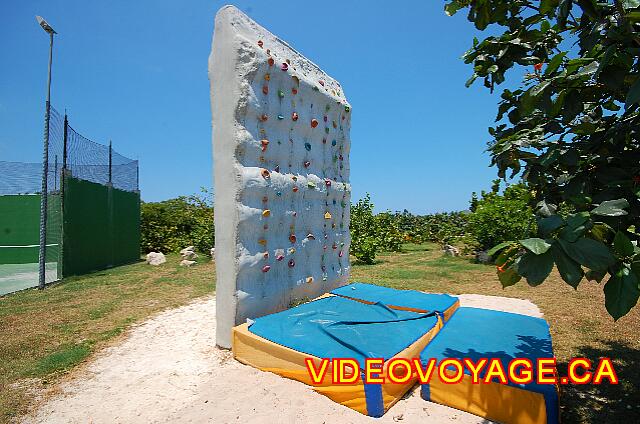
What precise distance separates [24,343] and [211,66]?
3644mm

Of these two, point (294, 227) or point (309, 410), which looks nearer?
point (309, 410)

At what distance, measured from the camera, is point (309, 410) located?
2549mm

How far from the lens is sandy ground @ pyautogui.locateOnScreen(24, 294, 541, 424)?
2.48 meters

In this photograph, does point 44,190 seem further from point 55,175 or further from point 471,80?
point 471,80

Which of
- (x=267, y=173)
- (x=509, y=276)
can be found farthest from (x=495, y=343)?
(x=267, y=173)

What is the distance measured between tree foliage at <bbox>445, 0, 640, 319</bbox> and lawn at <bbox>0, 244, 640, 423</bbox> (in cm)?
176

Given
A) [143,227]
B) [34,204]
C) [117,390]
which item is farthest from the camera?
[143,227]

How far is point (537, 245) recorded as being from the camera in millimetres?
1092

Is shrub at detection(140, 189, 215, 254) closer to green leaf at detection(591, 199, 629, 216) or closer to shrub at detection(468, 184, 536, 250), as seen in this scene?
shrub at detection(468, 184, 536, 250)

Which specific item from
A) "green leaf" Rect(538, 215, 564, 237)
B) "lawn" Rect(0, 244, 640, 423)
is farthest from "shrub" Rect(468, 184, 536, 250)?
"green leaf" Rect(538, 215, 564, 237)

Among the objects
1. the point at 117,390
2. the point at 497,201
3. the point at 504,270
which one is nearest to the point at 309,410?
the point at 117,390

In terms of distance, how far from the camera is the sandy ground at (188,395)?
2477 millimetres

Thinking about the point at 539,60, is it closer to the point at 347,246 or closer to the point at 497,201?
the point at 347,246

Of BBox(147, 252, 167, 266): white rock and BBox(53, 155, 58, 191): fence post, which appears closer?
BBox(53, 155, 58, 191): fence post
